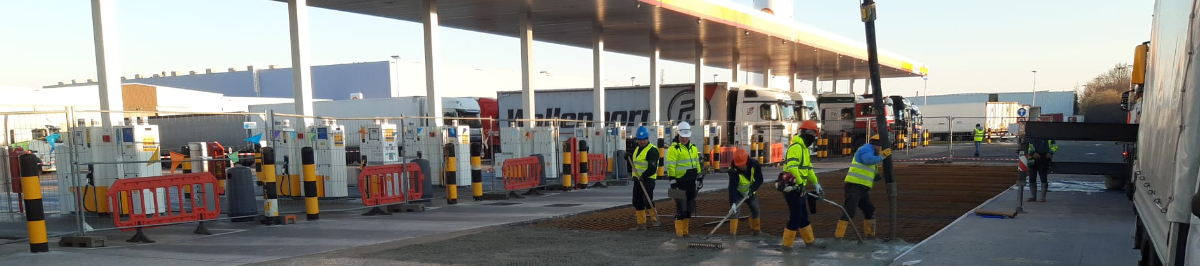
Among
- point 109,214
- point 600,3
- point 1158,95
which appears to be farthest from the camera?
point 600,3

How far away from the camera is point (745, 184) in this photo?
945 cm

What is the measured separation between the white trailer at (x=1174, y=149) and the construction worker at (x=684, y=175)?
4.87 meters

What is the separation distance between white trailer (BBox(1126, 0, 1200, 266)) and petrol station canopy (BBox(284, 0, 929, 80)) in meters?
15.2

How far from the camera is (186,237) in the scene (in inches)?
410

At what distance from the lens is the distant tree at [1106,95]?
63.1 meters

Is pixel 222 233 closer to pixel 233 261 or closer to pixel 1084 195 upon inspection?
pixel 233 261

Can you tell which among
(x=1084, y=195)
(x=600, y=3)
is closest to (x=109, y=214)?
(x=600, y=3)

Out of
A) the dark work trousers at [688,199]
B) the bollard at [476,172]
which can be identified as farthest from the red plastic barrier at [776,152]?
the dark work trousers at [688,199]

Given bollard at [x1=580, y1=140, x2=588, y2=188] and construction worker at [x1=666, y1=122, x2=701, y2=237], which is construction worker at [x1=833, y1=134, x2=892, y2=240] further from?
bollard at [x1=580, y1=140, x2=588, y2=188]

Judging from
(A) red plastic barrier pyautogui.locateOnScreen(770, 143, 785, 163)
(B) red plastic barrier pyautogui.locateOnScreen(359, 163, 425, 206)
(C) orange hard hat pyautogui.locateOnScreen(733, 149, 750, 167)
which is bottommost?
(A) red plastic barrier pyautogui.locateOnScreen(770, 143, 785, 163)

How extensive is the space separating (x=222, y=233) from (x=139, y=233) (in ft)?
3.40

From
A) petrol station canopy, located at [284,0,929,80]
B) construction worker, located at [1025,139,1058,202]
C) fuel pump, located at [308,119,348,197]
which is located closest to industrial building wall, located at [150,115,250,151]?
petrol station canopy, located at [284,0,929,80]

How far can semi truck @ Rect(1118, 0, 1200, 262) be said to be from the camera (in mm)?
3631

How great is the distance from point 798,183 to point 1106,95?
7592 cm
